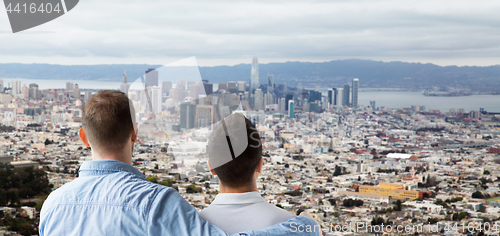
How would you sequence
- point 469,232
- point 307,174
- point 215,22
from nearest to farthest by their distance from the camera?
1. point 469,232
2. point 215,22
3. point 307,174

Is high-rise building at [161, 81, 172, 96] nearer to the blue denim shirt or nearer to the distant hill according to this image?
the blue denim shirt

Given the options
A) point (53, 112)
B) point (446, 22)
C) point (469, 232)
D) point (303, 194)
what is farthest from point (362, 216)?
point (446, 22)

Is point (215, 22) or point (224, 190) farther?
point (215, 22)

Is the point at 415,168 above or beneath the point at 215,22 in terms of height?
beneath

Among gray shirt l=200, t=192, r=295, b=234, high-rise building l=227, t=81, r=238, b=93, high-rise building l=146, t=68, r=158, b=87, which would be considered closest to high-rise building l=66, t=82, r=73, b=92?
high-rise building l=227, t=81, r=238, b=93

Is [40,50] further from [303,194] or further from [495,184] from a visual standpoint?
[495,184]

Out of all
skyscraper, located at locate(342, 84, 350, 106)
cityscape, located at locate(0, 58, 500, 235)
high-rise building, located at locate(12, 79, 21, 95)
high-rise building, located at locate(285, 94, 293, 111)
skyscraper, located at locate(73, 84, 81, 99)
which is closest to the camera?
high-rise building, located at locate(285, 94, 293, 111)

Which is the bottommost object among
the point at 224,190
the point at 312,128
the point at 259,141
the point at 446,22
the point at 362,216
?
the point at 362,216
